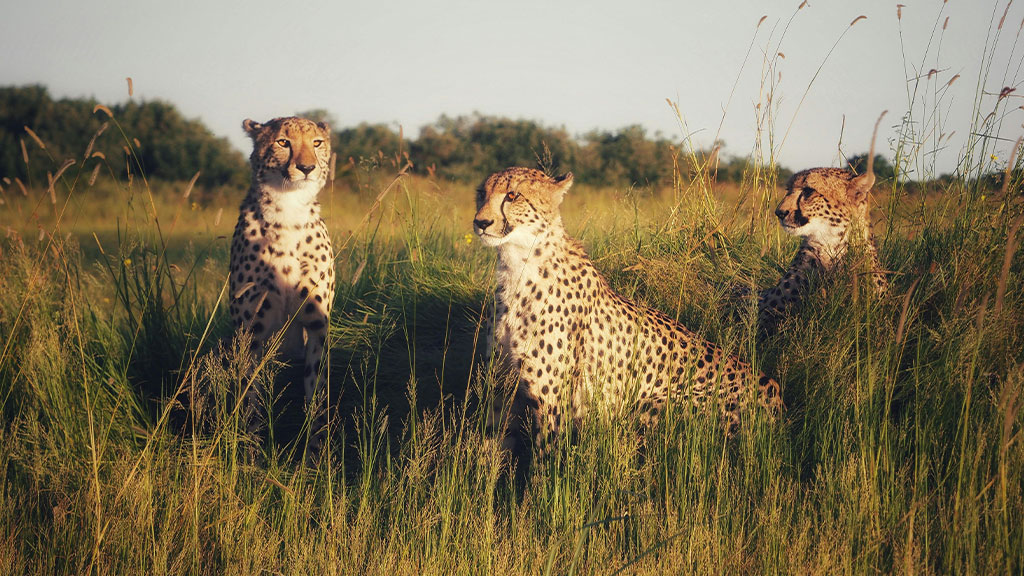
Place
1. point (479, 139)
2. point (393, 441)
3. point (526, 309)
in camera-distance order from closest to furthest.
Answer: point (526, 309), point (393, 441), point (479, 139)

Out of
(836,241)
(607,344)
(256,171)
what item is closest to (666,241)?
(836,241)

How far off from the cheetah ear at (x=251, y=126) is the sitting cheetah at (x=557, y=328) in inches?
55.1

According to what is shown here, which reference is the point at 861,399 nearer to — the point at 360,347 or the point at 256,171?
the point at 360,347

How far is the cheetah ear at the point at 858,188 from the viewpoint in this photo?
12.4ft

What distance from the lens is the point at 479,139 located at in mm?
17297

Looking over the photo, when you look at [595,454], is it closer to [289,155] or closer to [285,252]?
[285,252]

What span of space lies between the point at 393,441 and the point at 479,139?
14.1m

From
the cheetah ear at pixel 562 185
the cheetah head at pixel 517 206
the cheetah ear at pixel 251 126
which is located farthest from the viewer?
the cheetah ear at pixel 251 126

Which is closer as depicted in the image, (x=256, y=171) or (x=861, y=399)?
(x=861, y=399)

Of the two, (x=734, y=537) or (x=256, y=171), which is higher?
(x=256, y=171)

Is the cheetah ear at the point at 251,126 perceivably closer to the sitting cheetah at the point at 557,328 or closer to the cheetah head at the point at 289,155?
the cheetah head at the point at 289,155

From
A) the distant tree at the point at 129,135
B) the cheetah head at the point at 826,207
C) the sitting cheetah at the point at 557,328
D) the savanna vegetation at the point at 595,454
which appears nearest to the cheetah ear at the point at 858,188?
the cheetah head at the point at 826,207

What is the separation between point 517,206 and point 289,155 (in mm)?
1317

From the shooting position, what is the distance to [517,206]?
3260 millimetres
